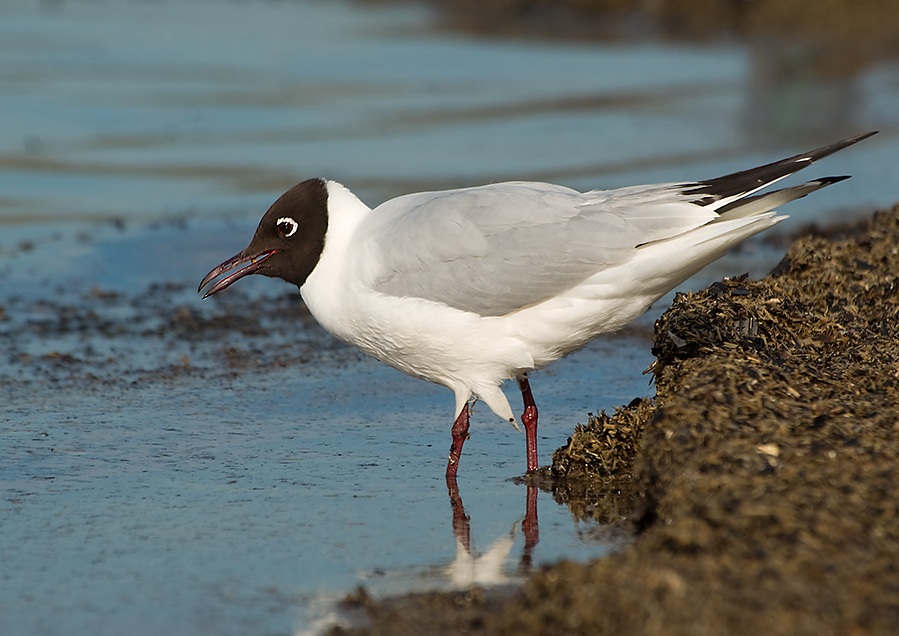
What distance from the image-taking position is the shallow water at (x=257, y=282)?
4.99m

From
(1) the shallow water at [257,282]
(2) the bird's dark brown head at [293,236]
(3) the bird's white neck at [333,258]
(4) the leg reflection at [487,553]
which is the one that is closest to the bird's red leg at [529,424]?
(1) the shallow water at [257,282]

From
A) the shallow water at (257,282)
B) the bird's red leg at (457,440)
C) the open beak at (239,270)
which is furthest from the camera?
the open beak at (239,270)

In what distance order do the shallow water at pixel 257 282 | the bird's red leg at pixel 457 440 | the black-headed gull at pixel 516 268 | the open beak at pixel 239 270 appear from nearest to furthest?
the shallow water at pixel 257 282 < the black-headed gull at pixel 516 268 < the bird's red leg at pixel 457 440 < the open beak at pixel 239 270

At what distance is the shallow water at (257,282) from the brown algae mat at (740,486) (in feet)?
1.24

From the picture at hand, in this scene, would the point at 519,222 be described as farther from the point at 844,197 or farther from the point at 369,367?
the point at 844,197

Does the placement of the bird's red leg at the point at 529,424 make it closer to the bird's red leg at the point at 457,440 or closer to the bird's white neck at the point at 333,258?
the bird's red leg at the point at 457,440

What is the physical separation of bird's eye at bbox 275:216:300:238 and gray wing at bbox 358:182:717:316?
19.1 inches

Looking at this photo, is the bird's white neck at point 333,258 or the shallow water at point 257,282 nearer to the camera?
the shallow water at point 257,282

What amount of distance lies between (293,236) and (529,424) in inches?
53.2

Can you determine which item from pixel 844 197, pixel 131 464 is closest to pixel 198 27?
pixel 844 197

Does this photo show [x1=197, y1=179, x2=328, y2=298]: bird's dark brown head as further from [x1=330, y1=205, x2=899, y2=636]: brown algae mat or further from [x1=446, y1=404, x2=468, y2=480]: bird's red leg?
[x1=330, y1=205, x2=899, y2=636]: brown algae mat

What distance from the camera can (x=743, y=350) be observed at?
570 cm

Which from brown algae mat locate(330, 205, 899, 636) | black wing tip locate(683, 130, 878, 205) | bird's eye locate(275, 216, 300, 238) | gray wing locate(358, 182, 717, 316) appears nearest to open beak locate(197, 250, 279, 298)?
bird's eye locate(275, 216, 300, 238)

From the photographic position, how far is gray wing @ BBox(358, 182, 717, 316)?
220 inches
